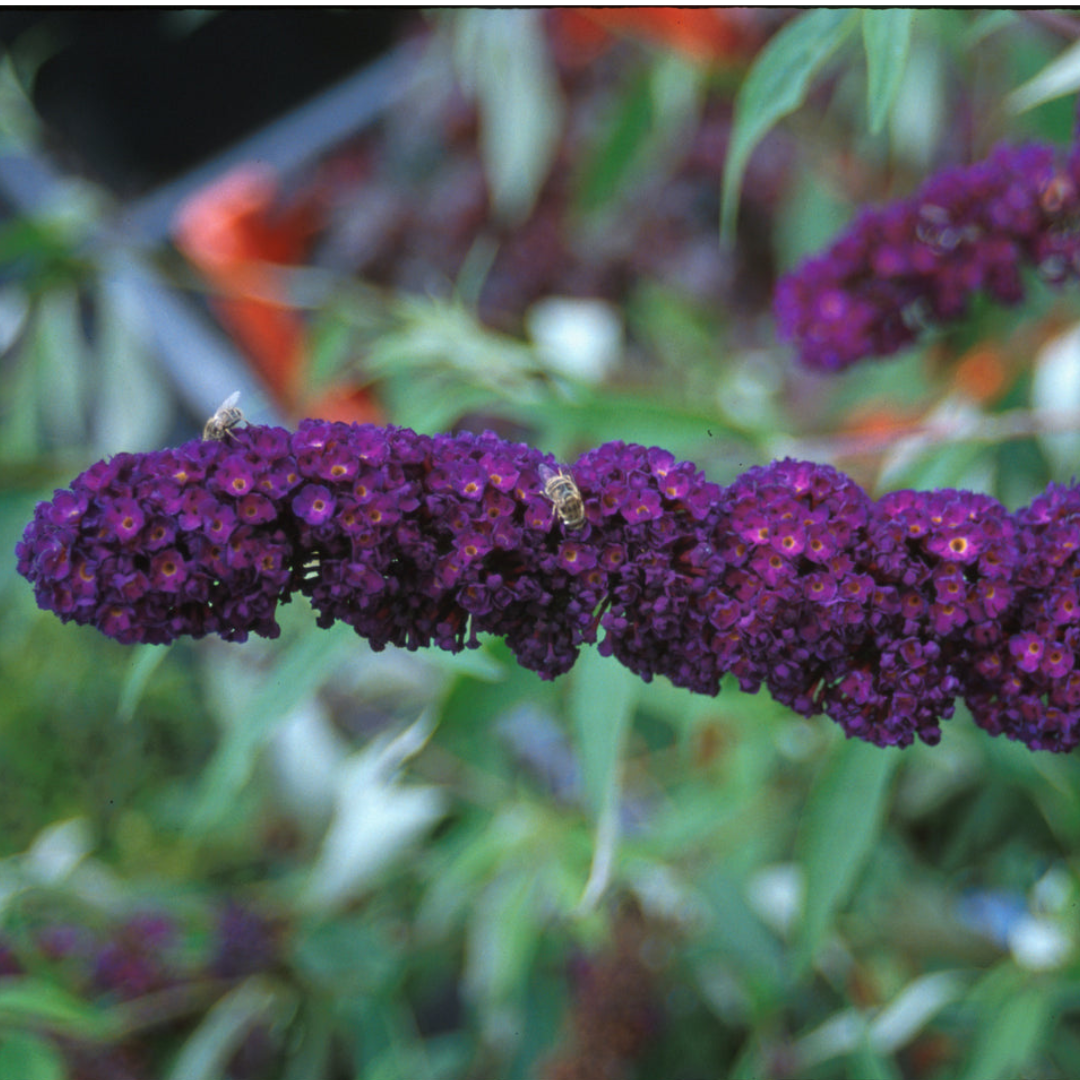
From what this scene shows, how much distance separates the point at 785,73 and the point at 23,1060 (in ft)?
2.83

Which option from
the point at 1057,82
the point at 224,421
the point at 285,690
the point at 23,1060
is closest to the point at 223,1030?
the point at 23,1060

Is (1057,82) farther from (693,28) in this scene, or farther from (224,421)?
(693,28)

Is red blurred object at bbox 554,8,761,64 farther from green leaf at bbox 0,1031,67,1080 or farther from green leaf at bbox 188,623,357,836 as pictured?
green leaf at bbox 0,1031,67,1080

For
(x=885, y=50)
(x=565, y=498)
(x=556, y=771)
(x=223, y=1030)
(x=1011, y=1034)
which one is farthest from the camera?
(x=556, y=771)

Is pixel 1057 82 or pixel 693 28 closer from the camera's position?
pixel 1057 82

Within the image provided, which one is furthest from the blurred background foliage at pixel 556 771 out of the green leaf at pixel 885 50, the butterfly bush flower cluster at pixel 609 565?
the butterfly bush flower cluster at pixel 609 565

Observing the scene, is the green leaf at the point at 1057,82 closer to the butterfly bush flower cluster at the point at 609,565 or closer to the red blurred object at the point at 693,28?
the butterfly bush flower cluster at the point at 609,565

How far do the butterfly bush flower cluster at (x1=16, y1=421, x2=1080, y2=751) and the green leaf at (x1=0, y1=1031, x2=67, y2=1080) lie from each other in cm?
44

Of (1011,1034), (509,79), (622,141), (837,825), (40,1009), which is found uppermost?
(509,79)

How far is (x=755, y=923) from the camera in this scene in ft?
3.80

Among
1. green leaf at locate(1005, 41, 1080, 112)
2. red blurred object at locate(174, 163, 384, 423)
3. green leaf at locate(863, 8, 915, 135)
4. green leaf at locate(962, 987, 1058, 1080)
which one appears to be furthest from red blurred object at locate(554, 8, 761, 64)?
green leaf at locate(962, 987, 1058, 1080)

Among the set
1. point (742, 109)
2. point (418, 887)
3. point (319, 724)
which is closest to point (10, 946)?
point (418, 887)

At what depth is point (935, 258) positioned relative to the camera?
0.85 metres

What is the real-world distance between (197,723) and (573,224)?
1.19m
